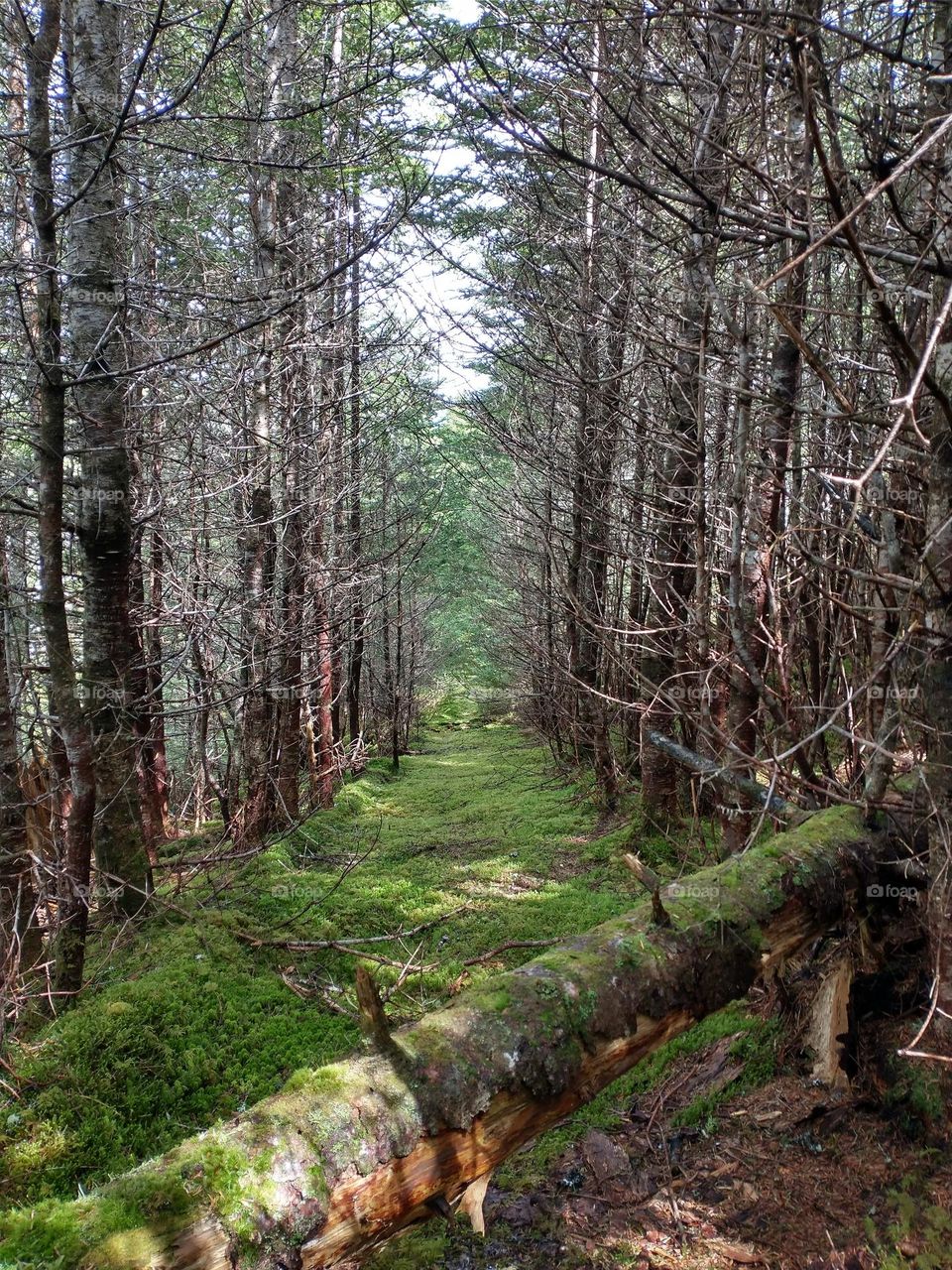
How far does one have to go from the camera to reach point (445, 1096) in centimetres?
222

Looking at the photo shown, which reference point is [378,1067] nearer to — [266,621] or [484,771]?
[266,621]

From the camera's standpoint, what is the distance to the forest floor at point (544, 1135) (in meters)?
2.69

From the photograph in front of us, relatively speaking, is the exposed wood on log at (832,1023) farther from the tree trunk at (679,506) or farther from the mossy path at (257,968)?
the mossy path at (257,968)

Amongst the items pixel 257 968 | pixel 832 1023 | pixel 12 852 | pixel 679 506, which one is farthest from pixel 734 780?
pixel 12 852

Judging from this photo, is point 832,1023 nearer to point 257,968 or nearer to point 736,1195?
point 736,1195

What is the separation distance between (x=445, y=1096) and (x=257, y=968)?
2.98m

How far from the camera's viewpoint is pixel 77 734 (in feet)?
12.5

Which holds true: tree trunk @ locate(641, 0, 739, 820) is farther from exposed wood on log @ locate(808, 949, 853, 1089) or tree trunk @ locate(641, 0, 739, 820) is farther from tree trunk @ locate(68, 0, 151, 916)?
tree trunk @ locate(68, 0, 151, 916)

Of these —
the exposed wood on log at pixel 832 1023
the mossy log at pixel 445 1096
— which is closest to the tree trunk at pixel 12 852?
the mossy log at pixel 445 1096

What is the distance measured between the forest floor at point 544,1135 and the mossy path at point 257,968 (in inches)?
0.5

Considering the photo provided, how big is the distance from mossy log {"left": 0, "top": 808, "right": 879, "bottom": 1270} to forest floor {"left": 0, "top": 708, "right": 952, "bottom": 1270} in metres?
0.67

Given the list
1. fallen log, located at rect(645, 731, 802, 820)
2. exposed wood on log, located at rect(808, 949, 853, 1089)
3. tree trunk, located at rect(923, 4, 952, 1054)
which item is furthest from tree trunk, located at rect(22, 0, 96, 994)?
exposed wood on log, located at rect(808, 949, 853, 1089)

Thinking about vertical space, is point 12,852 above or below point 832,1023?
above

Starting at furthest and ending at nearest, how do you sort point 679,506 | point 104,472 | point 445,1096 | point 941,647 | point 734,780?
point 679,506 → point 104,472 → point 734,780 → point 941,647 → point 445,1096
